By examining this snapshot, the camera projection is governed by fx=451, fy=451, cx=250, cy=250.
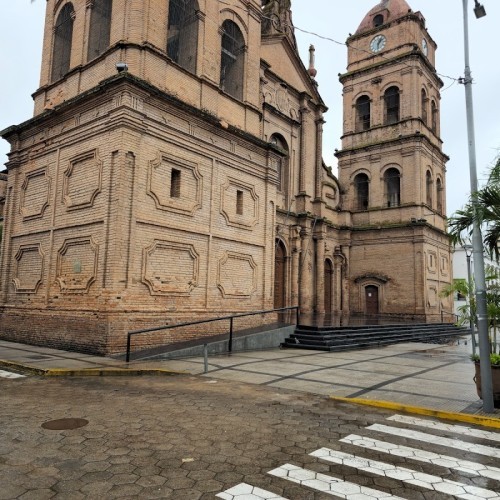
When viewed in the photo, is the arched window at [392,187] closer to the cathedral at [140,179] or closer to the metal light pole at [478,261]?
the cathedral at [140,179]

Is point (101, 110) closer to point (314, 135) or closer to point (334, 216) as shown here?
point (314, 135)

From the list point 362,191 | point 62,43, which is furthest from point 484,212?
point 362,191

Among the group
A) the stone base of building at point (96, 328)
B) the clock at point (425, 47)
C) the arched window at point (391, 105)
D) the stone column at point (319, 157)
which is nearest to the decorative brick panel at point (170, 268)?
the stone base of building at point (96, 328)

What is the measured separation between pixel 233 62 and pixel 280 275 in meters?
11.0

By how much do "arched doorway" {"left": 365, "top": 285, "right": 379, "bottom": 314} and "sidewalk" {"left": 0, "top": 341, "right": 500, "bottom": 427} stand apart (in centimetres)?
1525

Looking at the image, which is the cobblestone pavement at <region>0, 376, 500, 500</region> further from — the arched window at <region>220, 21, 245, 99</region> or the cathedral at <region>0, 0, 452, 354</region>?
the arched window at <region>220, 21, 245, 99</region>

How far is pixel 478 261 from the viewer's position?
728 cm

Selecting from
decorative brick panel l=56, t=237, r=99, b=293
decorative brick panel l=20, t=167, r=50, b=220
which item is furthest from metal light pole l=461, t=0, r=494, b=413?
decorative brick panel l=20, t=167, r=50, b=220

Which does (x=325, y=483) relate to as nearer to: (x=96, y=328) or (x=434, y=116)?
(x=96, y=328)

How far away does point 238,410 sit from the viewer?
6.57m

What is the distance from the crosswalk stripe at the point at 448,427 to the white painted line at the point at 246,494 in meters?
3.15

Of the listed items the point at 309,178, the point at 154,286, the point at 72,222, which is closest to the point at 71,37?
the point at 72,222

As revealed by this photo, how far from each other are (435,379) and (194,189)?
354 inches

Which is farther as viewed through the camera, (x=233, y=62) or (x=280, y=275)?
(x=280, y=275)
